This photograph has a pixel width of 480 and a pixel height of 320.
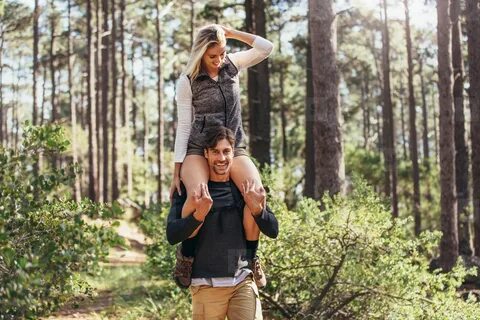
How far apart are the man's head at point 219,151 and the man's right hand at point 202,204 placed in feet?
1.14

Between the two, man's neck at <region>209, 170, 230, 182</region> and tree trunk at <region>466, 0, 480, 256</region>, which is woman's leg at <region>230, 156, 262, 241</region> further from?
tree trunk at <region>466, 0, 480, 256</region>

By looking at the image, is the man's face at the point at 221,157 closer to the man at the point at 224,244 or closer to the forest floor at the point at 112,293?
the man at the point at 224,244

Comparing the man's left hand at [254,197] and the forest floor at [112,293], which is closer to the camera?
the man's left hand at [254,197]

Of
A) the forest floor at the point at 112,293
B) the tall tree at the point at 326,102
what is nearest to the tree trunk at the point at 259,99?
the forest floor at the point at 112,293

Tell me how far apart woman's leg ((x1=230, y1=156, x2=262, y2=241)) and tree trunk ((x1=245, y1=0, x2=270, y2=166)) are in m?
11.0

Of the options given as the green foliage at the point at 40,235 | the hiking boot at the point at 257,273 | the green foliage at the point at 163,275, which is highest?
the green foliage at the point at 40,235

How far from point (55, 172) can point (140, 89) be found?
162 feet

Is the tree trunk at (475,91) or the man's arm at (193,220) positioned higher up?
the tree trunk at (475,91)

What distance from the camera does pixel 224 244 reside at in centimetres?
383

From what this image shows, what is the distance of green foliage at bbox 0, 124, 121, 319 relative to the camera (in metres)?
3.18

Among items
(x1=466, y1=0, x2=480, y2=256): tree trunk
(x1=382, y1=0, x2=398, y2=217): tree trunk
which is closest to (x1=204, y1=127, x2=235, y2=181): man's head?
(x1=466, y1=0, x2=480, y2=256): tree trunk

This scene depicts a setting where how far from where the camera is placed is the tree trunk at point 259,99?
597 inches

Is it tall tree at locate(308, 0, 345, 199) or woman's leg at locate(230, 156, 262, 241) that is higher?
tall tree at locate(308, 0, 345, 199)

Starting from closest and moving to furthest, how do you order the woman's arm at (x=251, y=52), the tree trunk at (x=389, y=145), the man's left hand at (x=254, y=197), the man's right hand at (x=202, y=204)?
1. the man's right hand at (x=202, y=204)
2. the man's left hand at (x=254, y=197)
3. the woman's arm at (x=251, y=52)
4. the tree trunk at (x=389, y=145)
